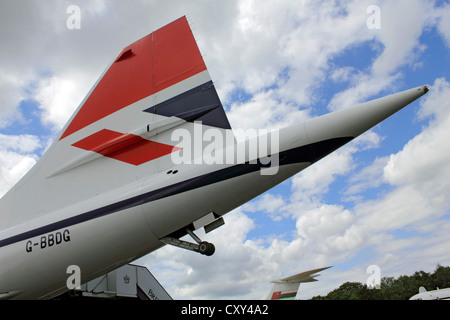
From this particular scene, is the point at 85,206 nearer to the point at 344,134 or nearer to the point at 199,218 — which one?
the point at 199,218

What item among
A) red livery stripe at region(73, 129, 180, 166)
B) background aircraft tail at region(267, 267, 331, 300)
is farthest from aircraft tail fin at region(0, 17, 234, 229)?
background aircraft tail at region(267, 267, 331, 300)

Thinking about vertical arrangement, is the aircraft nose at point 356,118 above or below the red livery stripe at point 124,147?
below

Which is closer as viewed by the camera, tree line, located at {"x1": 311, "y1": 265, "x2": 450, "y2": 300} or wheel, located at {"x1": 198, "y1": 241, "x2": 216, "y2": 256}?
wheel, located at {"x1": 198, "y1": 241, "x2": 216, "y2": 256}

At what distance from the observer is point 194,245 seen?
168 inches

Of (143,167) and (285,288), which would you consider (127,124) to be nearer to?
(143,167)

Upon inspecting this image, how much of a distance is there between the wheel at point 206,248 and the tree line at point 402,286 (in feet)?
177

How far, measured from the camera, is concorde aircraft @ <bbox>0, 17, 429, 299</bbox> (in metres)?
4.05

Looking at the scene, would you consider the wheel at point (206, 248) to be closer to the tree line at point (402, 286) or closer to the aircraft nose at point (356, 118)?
the aircraft nose at point (356, 118)

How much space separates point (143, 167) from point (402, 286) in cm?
6647

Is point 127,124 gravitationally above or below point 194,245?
above

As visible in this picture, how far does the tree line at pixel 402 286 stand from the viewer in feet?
179

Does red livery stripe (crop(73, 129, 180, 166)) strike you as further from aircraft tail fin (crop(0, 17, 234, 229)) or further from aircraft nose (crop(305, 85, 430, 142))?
aircraft nose (crop(305, 85, 430, 142))

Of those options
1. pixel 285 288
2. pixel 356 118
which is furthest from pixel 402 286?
pixel 356 118

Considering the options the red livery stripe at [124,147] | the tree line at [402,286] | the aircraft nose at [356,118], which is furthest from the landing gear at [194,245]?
the tree line at [402,286]
